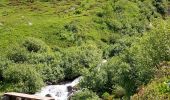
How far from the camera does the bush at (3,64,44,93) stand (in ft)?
358

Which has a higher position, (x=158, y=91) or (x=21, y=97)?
(x=158, y=91)

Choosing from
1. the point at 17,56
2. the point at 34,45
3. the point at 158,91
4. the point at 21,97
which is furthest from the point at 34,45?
the point at 158,91

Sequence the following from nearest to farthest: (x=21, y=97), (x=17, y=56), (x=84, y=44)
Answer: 1. (x=21, y=97)
2. (x=17, y=56)
3. (x=84, y=44)

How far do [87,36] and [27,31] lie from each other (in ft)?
67.9

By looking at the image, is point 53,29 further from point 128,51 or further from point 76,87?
point 128,51

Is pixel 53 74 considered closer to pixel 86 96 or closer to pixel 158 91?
pixel 86 96

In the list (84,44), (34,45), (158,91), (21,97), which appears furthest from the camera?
(84,44)

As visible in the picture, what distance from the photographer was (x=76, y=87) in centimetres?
10106

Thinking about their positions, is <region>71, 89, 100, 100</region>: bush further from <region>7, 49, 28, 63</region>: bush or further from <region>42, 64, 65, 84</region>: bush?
<region>7, 49, 28, 63</region>: bush

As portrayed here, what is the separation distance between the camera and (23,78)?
113 meters

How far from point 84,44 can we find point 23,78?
2891 cm

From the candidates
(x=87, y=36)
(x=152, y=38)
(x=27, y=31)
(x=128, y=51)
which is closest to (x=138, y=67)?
(x=152, y=38)

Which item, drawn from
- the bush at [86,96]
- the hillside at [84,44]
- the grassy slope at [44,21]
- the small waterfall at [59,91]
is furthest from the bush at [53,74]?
the bush at [86,96]

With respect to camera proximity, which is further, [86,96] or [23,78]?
[23,78]
